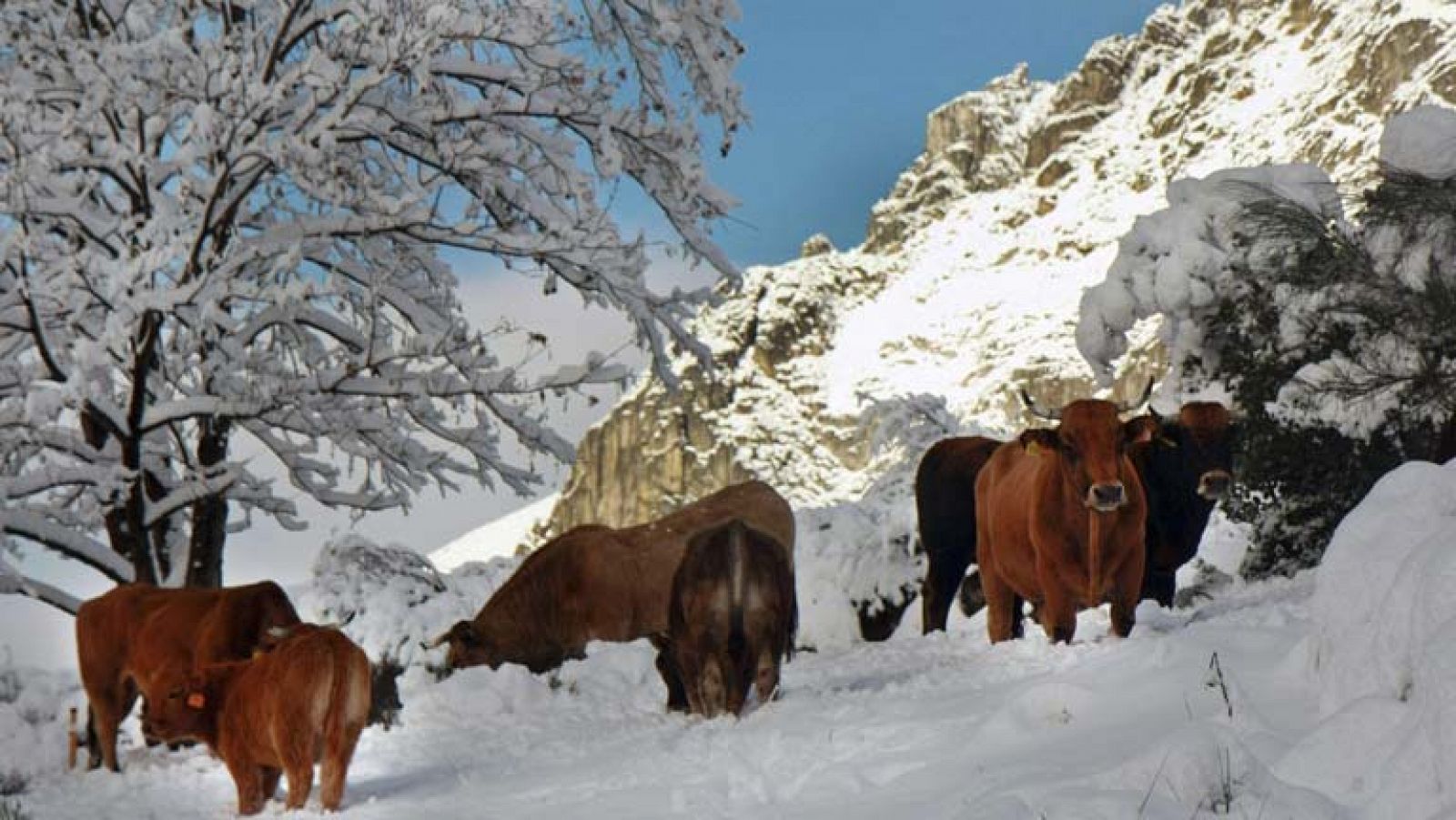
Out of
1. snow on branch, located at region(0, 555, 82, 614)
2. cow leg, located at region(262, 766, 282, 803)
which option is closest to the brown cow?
cow leg, located at region(262, 766, 282, 803)

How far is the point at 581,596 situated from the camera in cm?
866

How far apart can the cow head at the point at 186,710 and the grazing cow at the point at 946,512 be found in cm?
556

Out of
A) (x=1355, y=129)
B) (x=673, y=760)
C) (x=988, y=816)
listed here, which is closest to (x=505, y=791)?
(x=673, y=760)

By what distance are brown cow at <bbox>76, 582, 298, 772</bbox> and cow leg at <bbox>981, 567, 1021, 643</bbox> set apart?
3.98m

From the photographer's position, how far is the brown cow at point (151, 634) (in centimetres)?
768

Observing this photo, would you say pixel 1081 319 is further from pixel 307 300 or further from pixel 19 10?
pixel 19 10

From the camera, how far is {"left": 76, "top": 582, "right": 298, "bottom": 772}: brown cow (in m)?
7.68

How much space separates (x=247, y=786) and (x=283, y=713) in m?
0.49

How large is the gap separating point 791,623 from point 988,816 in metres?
4.57

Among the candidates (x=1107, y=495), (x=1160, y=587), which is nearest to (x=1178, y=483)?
(x=1160, y=587)

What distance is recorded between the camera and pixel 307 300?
11469 millimetres

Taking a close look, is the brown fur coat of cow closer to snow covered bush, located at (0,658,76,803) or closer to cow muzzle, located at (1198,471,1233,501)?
snow covered bush, located at (0,658,76,803)

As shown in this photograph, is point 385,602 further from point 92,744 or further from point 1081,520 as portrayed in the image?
point 1081,520

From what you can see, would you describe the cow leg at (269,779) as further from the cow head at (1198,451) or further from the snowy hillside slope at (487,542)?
the snowy hillside slope at (487,542)
